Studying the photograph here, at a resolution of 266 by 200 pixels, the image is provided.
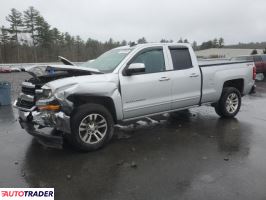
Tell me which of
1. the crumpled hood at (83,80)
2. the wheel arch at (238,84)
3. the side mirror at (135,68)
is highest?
the side mirror at (135,68)

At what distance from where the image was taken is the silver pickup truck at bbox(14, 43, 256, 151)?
475 cm

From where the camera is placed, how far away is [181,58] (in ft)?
21.0

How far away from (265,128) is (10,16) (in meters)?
59.2

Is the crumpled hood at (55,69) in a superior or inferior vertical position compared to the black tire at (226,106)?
superior

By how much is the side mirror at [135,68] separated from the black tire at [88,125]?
0.88 metres

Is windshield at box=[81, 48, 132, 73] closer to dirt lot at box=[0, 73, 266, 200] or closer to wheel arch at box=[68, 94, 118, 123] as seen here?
wheel arch at box=[68, 94, 118, 123]

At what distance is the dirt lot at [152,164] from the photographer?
360 centimetres

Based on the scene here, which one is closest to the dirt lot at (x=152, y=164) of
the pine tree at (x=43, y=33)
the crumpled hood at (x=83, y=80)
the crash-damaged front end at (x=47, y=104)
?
the crash-damaged front end at (x=47, y=104)

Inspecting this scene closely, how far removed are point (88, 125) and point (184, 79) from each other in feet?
8.30

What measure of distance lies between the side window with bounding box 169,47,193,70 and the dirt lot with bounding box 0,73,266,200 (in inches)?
59.1

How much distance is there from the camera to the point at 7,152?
5.08 meters

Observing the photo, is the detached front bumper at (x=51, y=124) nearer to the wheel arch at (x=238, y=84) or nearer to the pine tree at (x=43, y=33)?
the wheel arch at (x=238, y=84)

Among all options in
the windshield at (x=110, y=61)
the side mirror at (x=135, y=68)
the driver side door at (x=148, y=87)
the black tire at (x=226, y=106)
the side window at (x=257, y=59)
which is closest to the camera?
the side mirror at (x=135, y=68)

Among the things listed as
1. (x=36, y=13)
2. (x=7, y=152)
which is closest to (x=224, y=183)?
(x=7, y=152)
